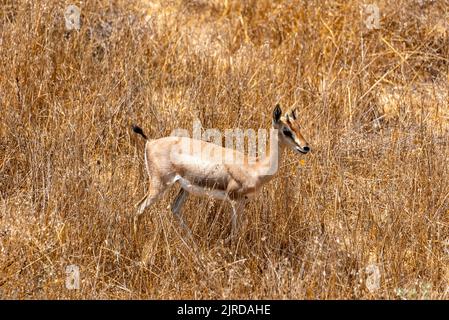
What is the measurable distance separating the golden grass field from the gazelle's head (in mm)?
616

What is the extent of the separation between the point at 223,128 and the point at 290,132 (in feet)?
4.74

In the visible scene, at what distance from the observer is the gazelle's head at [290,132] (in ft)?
18.3

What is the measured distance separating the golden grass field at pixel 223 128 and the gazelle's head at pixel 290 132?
2.02 ft

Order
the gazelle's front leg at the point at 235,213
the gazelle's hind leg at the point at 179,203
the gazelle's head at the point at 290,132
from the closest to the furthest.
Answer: the gazelle's head at the point at 290,132
the gazelle's front leg at the point at 235,213
the gazelle's hind leg at the point at 179,203

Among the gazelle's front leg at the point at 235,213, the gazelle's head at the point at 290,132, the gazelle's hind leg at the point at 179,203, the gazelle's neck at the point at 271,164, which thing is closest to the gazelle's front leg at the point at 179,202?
the gazelle's hind leg at the point at 179,203

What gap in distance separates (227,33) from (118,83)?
1.84 metres

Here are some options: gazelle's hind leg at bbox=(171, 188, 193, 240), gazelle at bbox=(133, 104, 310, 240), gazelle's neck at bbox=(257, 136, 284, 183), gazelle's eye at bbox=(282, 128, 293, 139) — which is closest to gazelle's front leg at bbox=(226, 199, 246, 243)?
gazelle at bbox=(133, 104, 310, 240)

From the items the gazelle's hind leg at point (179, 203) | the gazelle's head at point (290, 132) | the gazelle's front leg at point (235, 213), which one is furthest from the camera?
the gazelle's hind leg at point (179, 203)

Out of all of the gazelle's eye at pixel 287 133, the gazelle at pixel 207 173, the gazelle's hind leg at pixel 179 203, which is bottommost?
the gazelle's hind leg at pixel 179 203

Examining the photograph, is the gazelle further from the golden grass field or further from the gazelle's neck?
the golden grass field

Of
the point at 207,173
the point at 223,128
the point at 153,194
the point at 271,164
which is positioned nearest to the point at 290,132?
the point at 271,164

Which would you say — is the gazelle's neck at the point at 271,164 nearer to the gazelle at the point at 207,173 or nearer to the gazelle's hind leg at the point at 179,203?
the gazelle at the point at 207,173

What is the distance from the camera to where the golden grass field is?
18.5 feet

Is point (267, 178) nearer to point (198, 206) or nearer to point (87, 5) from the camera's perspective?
point (198, 206)
